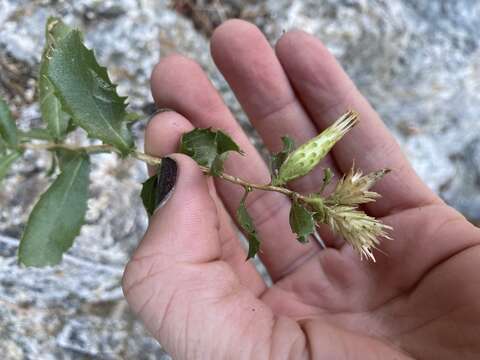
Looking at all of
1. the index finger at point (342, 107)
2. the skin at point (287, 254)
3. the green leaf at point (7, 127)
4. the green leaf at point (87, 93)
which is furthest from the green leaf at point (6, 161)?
the index finger at point (342, 107)

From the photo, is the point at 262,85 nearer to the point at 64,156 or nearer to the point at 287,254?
the point at 287,254

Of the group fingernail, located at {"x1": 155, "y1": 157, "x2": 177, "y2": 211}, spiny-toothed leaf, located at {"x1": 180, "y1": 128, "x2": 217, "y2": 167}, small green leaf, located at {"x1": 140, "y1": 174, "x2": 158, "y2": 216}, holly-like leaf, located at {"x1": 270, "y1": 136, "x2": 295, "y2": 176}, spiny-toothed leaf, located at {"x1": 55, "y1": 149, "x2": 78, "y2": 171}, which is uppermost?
holly-like leaf, located at {"x1": 270, "y1": 136, "x2": 295, "y2": 176}

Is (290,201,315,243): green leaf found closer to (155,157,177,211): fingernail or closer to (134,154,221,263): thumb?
(134,154,221,263): thumb

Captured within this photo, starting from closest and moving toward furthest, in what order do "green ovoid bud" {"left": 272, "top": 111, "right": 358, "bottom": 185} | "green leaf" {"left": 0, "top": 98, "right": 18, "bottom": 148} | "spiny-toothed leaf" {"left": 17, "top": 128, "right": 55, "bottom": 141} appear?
"green ovoid bud" {"left": 272, "top": 111, "right": 358, "bottom": 185} < "green leaf" {"left": 0, "top": 98, "right": 18, "bottom": 148} < "spiny-toothed leaf" {"left": 17, "top": 128, "right": 55, "bottom": 141}

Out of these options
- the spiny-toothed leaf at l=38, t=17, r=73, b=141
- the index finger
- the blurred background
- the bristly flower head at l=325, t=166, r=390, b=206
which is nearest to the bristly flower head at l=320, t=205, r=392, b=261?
the bristly flower head at l=325, t=166, r=390, b=206

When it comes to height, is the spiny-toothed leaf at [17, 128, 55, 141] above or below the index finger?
below

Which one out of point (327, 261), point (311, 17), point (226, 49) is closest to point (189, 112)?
point (226, 49)

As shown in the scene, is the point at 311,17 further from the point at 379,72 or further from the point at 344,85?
the point at 344,85
